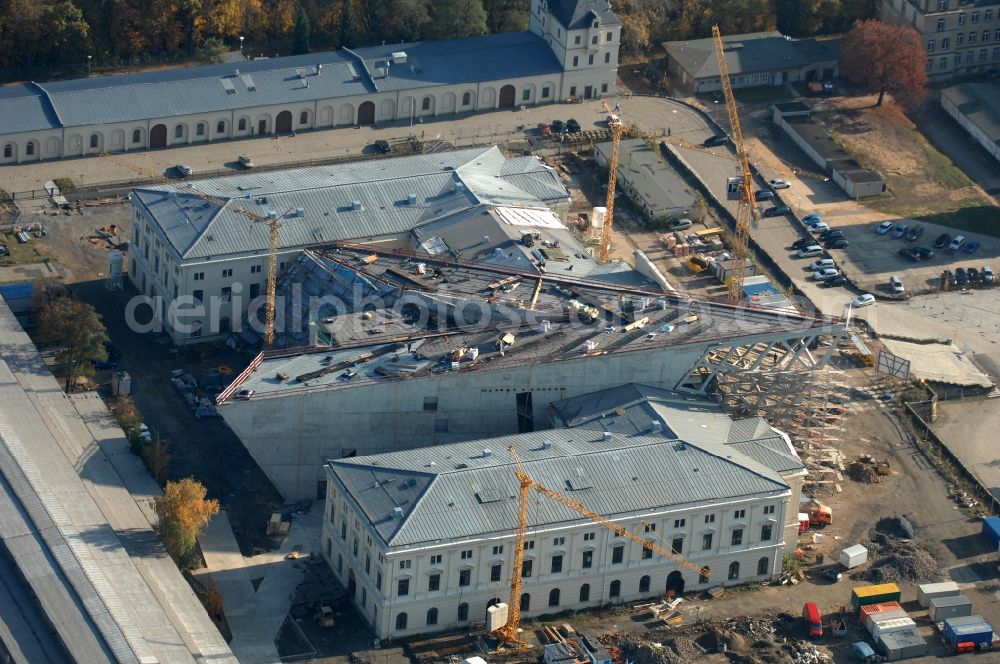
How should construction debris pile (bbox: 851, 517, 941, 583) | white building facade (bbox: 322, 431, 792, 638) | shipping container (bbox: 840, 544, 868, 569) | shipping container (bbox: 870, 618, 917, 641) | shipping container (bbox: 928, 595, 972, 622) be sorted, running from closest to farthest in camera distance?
white building facade (bbox: 322, 431, 792, 638)
shipping container (bbox: 870, 618, 917, 641)
shipping container (bbox: 928, 595, 972, 622)
construction debris pile (bbox: 851, 517, 941, 583)
shipping container (bbox: 840, 544, 868, 569)

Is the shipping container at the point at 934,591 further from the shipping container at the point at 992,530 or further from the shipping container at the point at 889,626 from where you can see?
the shipping container at the point at 992,530

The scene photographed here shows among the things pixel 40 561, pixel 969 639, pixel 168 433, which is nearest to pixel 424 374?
pixel 168 433

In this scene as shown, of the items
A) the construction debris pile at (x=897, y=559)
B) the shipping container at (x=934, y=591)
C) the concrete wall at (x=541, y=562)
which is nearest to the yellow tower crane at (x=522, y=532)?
the concrete wall at (x=541, y=562)

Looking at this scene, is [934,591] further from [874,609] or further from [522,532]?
[522,532]

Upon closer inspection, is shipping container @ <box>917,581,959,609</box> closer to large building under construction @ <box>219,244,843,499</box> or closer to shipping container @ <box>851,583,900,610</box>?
shipping container @ <box>851,583,900,610</box>

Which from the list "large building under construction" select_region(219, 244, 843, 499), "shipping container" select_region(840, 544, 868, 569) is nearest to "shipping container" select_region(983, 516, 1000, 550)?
"shipping container" select_region(840, 544, 868, 569)

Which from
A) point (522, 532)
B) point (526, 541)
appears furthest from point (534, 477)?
point (522, 532)

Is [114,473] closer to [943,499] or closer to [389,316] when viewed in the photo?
[389,316]
